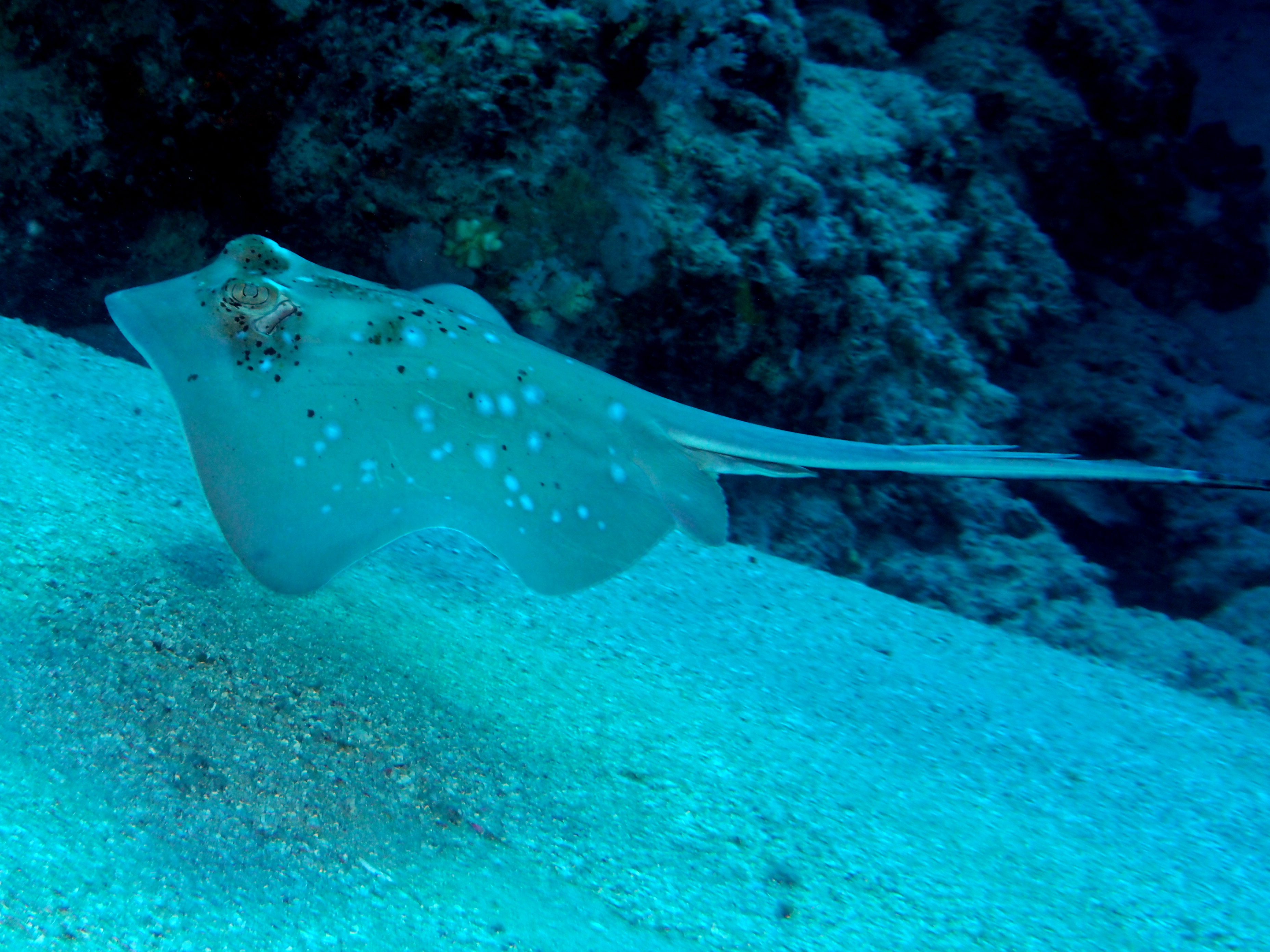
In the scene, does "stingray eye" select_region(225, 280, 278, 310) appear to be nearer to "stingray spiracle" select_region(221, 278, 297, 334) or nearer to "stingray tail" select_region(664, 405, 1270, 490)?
"stingray spiracle" select_region(221, 278, 297, 334)

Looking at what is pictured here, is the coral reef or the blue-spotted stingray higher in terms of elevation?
the coral reef

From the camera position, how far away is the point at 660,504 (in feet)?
8.64

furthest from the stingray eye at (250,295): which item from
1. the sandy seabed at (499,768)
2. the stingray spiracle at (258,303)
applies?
the sandy seabed at (499,768)

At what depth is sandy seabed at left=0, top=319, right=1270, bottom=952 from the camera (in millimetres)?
1615

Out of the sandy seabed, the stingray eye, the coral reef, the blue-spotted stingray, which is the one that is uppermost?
the coral reef

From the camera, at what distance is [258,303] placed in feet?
7.51

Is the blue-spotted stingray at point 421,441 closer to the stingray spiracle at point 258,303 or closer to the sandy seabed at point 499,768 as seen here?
the stingray spiracle at point 258,303

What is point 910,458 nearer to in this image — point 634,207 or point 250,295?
point 250,295

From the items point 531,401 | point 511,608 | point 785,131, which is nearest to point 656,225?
point 785,131

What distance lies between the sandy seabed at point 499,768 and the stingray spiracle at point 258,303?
0.91 m

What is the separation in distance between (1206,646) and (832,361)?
4.05 m

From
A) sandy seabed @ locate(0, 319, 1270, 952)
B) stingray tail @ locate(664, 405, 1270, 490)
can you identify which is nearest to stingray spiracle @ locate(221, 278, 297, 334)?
sandy seabed @ locate(0, 319, 1270, 952)

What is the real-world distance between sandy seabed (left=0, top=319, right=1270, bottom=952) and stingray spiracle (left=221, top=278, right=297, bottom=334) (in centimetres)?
91

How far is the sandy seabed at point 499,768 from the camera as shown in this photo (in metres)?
1.62
